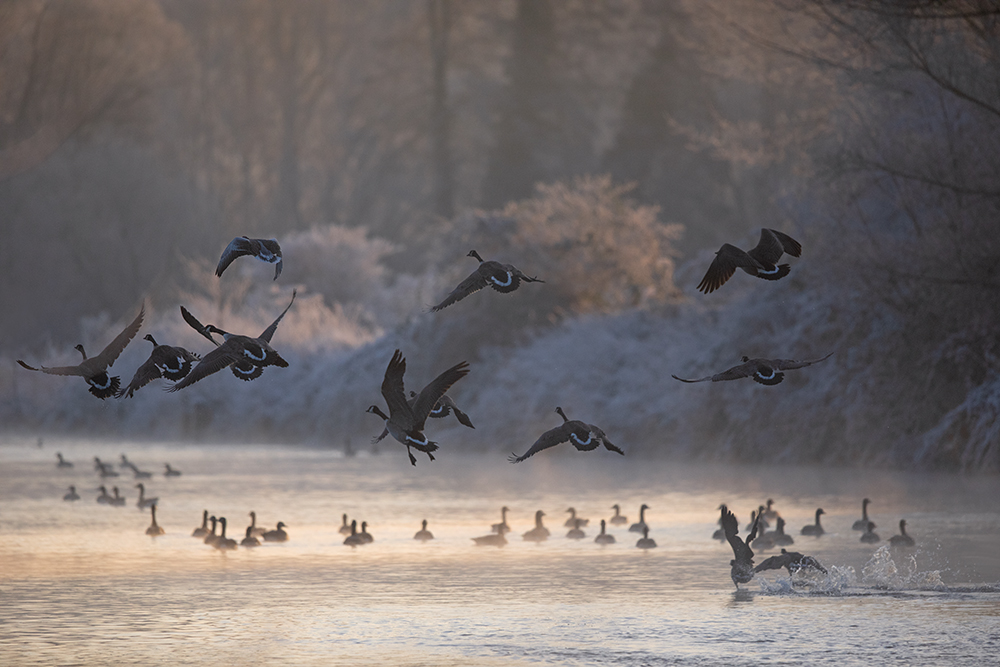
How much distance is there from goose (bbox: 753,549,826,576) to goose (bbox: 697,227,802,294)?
4.25 metres

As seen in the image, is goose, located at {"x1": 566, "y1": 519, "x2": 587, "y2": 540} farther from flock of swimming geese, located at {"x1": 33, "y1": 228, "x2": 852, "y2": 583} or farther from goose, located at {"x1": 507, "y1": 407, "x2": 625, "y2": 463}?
goose, located at {"x1": 507, "y1": 407, "x2": 625, "y2": 463}

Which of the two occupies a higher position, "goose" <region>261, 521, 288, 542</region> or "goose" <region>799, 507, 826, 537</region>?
"goose" <region>799, 507, 826, 537</region>

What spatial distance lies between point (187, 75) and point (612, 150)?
20769 millimetres

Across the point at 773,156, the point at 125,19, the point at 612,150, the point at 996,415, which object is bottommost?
the point at 996,415

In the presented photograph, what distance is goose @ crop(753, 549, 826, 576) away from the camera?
15.5m

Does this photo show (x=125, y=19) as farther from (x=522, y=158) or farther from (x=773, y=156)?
(x=773, y=156)

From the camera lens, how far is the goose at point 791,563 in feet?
51.0

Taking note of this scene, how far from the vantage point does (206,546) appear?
19484mm

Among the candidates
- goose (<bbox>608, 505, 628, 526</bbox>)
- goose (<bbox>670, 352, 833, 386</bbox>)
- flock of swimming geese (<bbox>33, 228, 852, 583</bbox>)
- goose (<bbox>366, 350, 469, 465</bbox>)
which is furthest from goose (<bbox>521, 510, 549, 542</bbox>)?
goose (<bbox>366, 350, 469, 465</bbox>)

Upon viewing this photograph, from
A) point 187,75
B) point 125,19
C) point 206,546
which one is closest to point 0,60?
point 125,19

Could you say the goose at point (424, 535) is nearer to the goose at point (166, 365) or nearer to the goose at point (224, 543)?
the goose at point (224, 543)

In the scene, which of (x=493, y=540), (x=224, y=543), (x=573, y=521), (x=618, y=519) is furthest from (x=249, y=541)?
(x=618, y=519)

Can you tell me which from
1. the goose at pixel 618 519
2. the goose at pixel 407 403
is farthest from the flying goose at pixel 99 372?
the goose at pixel 618 519

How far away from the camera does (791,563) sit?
15609 millimetres
